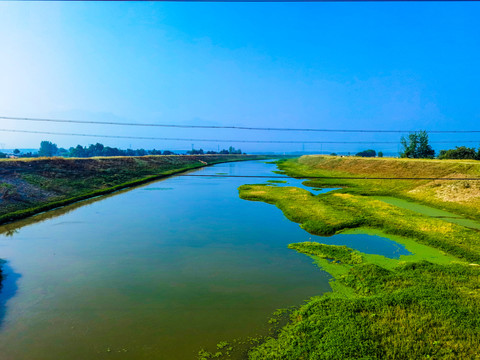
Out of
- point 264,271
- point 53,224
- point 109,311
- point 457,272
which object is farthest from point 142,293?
point 53,224

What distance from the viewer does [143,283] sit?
41.3 ft

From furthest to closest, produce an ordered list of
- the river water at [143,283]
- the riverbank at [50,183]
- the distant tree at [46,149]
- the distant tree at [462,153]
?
the distant tree at [46,149] < the distant tree at [462,153] < the riverbank at [50,183] < the river water at [143,283]

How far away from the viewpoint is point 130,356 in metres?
8.03

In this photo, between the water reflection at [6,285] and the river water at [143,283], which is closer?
the river water at [143,283]

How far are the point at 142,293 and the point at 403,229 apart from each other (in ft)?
61.4

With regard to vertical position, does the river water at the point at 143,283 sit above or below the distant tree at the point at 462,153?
below

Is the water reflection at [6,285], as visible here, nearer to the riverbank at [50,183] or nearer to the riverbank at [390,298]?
the riverbank at [390,298]

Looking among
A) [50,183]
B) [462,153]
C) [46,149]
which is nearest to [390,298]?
[50,183]

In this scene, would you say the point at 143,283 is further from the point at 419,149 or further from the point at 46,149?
the point at 46,149

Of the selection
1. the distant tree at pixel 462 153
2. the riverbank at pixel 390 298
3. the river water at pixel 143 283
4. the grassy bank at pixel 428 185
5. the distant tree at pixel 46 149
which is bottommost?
the river water at pixel 143 283

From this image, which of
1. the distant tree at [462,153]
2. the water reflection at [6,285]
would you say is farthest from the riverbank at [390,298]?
the distant tree at [462,153]

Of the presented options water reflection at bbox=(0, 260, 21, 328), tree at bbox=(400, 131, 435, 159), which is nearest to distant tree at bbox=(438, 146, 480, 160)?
tree at bbox=(400, 131, 435, 159)

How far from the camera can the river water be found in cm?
880

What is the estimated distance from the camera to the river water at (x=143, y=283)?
880 centimetres
